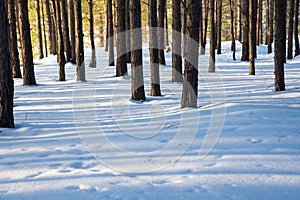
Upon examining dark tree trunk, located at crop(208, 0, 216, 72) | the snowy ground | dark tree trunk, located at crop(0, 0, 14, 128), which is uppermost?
dark tree trunk, located at crop(208, 0, 216, 72)

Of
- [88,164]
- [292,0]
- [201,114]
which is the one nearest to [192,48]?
[201,114]

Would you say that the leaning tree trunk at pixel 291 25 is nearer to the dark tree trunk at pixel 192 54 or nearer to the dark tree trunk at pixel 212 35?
the dark tree trunk at pixel 212 35

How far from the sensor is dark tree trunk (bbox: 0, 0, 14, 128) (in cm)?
592

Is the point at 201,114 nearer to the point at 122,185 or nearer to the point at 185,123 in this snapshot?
the point at 185,123

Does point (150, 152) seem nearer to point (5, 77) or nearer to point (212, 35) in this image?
point (5, 77)

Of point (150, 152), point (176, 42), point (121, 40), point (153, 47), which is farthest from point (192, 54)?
point (121, 40)

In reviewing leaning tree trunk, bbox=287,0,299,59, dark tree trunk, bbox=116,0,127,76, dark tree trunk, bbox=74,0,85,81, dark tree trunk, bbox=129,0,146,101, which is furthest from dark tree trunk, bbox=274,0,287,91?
leaning tree trunk, bbox=287,0,299,59

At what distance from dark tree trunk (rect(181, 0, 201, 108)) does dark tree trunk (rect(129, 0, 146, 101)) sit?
7.26 feet

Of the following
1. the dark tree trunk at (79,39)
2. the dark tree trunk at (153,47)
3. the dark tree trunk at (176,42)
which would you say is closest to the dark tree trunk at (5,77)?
the dark tree trunk at (153,47)

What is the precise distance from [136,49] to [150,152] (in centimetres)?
505

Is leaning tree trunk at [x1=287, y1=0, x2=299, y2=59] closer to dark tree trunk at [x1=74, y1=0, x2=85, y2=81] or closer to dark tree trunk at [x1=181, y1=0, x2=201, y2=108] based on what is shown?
dark tree trunk at [x1=74, y1=0, x2=85, y2=81]

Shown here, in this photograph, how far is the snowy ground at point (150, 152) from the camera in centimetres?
352

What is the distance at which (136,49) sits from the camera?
364 inches

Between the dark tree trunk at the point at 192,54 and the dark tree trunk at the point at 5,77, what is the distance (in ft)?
13.5
